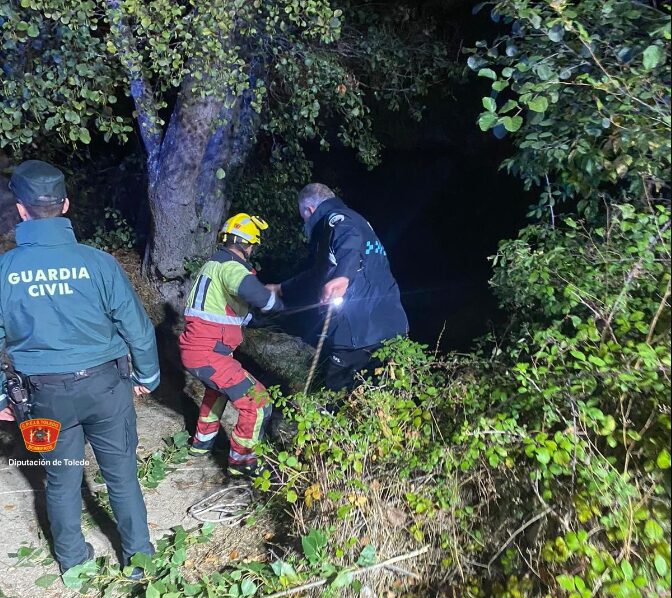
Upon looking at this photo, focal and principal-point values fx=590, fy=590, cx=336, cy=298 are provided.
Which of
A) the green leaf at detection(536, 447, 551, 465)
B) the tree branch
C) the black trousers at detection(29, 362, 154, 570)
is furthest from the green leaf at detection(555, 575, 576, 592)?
the tree branch

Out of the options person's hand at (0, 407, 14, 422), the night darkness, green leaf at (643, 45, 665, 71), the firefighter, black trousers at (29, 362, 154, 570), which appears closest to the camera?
green leaf at (643, 45, 665, 71)

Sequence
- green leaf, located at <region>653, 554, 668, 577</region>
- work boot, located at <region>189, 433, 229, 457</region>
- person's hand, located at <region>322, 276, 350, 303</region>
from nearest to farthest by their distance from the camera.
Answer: green leaf, located at <region>653, 554, 668, 577</region> < person's hand, located at <region>322, 276, 350, 303</region> < work boot, located at <region>189, 433, 229, 457</region>

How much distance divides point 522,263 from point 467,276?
8017mm

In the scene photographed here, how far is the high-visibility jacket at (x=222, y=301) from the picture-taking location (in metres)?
3.96

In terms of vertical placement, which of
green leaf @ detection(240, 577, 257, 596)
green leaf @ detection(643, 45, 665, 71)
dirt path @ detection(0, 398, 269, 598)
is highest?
green leaf @ detection(643, 45, 665, 71)

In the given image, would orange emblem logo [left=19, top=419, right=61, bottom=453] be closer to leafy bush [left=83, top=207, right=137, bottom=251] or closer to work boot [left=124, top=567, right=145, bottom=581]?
work boot [left=124, top=567, right=145, bottom=581]

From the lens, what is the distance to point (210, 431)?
4523mm

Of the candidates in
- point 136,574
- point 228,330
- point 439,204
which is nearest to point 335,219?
point 228,330

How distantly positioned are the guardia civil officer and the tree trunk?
2.77 meters

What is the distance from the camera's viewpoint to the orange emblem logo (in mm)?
2994

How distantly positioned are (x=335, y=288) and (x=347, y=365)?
663mm

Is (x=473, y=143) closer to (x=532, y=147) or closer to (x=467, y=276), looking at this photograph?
(x=467, y=276)

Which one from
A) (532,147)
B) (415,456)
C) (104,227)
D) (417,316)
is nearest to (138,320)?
(415,456)

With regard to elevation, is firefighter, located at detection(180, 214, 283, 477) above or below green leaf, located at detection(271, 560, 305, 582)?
above
